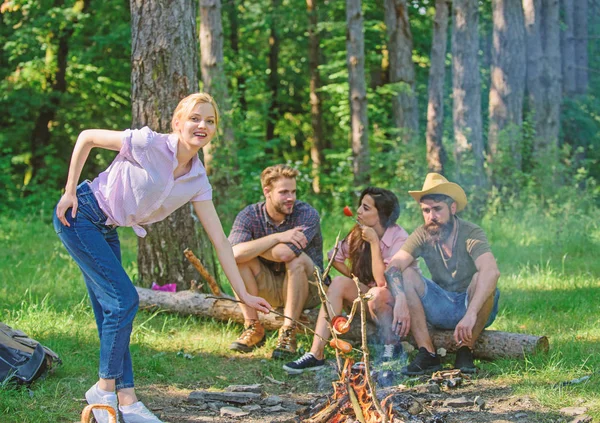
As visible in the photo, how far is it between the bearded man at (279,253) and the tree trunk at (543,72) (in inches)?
491

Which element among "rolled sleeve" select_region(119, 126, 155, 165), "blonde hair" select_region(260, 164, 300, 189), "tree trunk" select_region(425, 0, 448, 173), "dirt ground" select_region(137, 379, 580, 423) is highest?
"tree trunk" select_region(425, 0, 448, 173)

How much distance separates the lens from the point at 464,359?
5.60m

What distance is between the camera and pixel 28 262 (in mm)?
9641

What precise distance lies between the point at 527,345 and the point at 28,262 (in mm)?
6266

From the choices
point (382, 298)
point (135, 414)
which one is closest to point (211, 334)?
point (382, 298)

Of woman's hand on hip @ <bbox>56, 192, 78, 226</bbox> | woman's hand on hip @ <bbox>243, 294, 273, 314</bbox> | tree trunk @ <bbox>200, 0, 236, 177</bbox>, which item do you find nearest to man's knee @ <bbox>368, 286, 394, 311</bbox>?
woman's hand on hip @ <bbox>243, 294, 273, 314</bbox>

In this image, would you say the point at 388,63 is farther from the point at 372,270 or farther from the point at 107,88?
the point at 372,270

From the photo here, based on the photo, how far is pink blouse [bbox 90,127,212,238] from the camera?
407cm

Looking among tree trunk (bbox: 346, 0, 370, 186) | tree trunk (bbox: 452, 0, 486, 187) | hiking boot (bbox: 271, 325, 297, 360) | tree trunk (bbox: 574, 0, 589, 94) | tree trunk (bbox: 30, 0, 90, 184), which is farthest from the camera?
tree trunk (bbox: 574, 0, 589, 94)

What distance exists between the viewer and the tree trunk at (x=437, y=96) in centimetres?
1576

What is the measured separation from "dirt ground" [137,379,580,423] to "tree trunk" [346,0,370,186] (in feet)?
34.7

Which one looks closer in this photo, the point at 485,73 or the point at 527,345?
the point at 527,345

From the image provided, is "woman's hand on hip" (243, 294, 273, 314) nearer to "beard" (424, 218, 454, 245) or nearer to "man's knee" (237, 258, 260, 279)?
"beard" (424, 218, 454, 245)

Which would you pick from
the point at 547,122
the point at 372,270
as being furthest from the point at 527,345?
the point at 547,122
